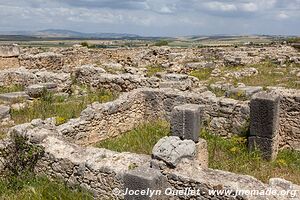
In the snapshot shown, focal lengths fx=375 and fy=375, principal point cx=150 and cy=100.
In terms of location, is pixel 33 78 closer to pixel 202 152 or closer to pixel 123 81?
pixel 123 81

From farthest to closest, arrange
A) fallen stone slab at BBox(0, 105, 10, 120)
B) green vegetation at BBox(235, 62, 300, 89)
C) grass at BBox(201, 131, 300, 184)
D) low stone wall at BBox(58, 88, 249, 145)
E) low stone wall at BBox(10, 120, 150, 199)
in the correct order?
green vegetation at BBox(235, 62, 300, 89) → fallen stone slab at BBox(0, 105, 10, 120) → low stone wall at BBox(58, 88, 249, 145) → grass at BBox(201, 131, 300, 184) → low stone wall at BBox(10, 120, 150, 199)

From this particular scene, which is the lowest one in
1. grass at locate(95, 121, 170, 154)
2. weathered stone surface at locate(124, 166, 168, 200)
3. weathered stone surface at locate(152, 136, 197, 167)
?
grass at locate(95, 121, 170, 154)

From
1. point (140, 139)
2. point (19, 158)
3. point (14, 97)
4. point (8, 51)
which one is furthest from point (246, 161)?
point (8, 51)

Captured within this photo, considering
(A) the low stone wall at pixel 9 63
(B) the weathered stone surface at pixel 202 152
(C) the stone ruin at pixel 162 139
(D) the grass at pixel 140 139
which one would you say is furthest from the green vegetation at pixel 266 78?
(A) the low stone wall at pixel 9 63

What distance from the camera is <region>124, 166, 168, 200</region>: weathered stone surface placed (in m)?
4.75

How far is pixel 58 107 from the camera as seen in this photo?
10.8m

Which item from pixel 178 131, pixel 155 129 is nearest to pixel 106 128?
pixel 155 129

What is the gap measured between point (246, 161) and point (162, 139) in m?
2.77

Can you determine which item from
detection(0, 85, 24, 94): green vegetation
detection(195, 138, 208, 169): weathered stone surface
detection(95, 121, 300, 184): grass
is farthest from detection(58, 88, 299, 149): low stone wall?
detection(0, 85, 24, 94): green vegetation

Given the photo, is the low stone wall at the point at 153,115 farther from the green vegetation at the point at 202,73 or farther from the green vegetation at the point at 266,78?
the green vegetation at the point at 202,73

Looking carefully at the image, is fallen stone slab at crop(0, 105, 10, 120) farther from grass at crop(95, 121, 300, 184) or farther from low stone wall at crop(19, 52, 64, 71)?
low stone wall at crop(19, 52, 64, 71)

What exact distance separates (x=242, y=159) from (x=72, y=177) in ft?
12.0

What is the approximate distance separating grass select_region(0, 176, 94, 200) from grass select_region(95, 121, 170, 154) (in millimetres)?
2154

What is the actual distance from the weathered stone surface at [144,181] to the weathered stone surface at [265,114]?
11.7 feet
